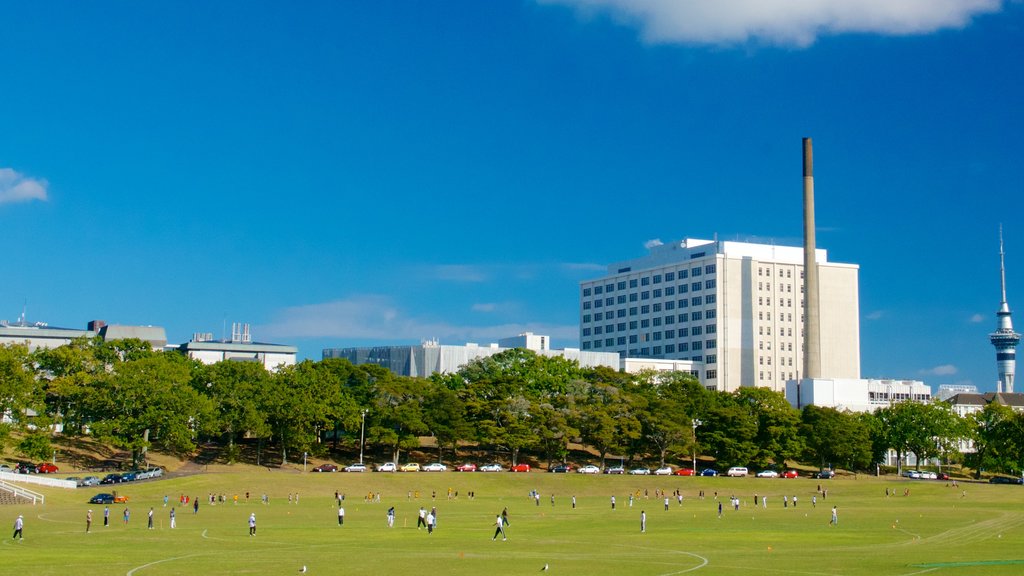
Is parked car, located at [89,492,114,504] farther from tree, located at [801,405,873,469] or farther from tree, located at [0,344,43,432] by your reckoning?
tree, located at [801,405,873,469]

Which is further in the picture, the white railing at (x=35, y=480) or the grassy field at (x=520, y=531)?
the white railing at (x=35, y=480)

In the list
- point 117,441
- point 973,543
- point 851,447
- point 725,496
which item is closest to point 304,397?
point 117,441

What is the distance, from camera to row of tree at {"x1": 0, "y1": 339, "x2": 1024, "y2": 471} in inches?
5733

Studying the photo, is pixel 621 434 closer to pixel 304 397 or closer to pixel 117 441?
pixel 304 397

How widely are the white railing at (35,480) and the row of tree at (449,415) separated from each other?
2306cm

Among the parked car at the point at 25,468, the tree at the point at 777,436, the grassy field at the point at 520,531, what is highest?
the tree at the point at 777,436

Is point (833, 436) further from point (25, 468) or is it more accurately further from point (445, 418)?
point (25, 468)

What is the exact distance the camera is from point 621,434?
165 meters

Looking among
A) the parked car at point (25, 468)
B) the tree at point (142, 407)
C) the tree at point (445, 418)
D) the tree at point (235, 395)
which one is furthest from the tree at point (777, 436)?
the parked car at point (25, 468)

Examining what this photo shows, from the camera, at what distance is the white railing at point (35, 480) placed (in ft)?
373

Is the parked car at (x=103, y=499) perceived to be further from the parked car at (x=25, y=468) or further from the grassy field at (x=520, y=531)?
the parked car at (x=25, y=468)

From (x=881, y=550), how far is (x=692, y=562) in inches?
614

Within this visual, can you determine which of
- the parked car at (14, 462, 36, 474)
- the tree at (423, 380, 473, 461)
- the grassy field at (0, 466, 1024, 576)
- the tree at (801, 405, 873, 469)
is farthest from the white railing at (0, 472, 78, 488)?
the tree at (801, 405, 873, 469)

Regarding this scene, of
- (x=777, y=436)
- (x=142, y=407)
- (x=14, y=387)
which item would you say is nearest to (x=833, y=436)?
(x=777, y=436)
